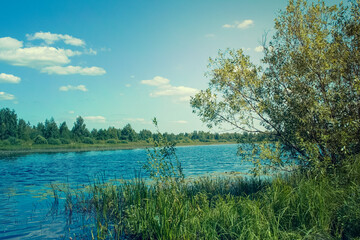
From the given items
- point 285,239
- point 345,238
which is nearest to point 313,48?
point 345,238

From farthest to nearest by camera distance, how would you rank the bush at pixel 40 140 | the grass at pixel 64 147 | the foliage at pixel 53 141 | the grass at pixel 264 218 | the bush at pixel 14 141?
the foliage at pixel 53 141 → the bush at pixel 40 140 → the bush at pixel 14 141 → the grass at pixel 64 147 → the grass at pixel 264 218


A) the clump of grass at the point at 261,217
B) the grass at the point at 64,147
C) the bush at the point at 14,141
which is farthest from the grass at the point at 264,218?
the bush at the point at 14,141

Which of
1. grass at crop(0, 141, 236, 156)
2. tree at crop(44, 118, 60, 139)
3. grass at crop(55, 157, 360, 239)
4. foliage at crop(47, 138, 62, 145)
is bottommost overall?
grass at crop(0, 141, 236, 156)

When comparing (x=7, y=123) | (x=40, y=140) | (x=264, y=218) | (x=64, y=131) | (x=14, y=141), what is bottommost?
(x=264, y=218)

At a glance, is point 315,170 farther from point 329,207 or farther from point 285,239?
point 285,239

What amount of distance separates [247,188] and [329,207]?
5.28 m

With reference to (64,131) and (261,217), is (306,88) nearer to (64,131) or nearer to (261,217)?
(261,217)

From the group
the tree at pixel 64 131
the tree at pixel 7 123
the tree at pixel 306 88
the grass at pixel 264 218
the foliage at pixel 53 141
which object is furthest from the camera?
the tree at pixel 64 131

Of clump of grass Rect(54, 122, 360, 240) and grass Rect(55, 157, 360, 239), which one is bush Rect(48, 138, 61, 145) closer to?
clump of grass Rect(54, 122, 360, 240)

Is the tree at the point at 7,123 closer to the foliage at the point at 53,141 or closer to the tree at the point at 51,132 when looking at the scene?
the tree at the point at 51,132

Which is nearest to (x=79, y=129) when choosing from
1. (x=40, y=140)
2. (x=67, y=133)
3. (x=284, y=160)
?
(x=67, y=133)

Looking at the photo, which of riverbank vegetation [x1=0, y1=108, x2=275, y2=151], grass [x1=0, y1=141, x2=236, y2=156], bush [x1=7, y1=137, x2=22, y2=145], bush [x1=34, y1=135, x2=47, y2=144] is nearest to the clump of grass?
grass [x1=0, y1=141, x2=236, y2=156]

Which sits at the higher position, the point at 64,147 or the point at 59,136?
the point at 59,136

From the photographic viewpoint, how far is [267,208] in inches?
272
